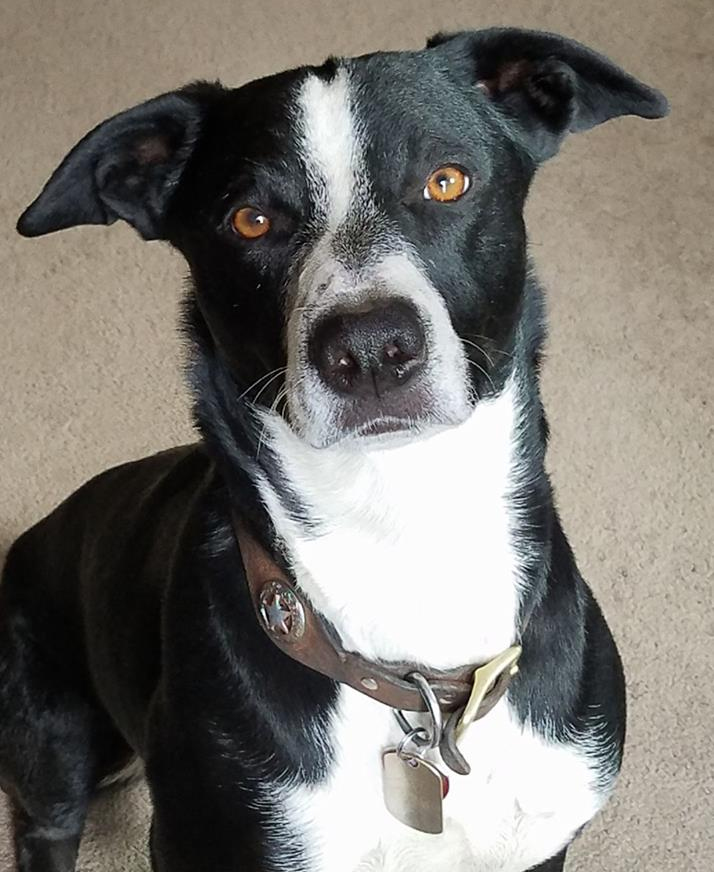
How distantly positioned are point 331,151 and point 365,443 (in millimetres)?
248

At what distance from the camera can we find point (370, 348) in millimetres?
1118

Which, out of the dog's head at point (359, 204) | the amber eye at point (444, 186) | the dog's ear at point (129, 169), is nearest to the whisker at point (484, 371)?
the dog's head at point (359, 204)

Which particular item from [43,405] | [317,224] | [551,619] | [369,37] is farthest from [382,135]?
[369,37]

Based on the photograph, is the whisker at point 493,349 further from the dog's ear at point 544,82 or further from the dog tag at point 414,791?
the dog tag at point 414,791

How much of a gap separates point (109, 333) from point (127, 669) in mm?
1095

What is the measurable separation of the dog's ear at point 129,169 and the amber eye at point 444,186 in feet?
0.79

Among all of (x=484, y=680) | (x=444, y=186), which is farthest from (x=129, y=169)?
(x=484, y=680)

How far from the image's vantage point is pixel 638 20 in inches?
121

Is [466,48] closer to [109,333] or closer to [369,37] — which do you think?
[109,333]

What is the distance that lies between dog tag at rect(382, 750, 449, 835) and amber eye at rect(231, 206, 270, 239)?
485mm

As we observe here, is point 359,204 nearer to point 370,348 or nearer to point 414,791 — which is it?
point 370,348

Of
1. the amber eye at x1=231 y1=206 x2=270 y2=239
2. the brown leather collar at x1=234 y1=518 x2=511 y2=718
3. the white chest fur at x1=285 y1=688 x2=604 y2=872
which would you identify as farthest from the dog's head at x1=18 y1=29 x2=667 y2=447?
the white chest fur at x1=285 y1=688 x2=604 y2=872

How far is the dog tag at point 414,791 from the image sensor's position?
4.16 ft

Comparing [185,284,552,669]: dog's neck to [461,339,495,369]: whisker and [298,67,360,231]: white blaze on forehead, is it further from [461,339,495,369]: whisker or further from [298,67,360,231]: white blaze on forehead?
[298,67,360,231]: white blaze on forehead
